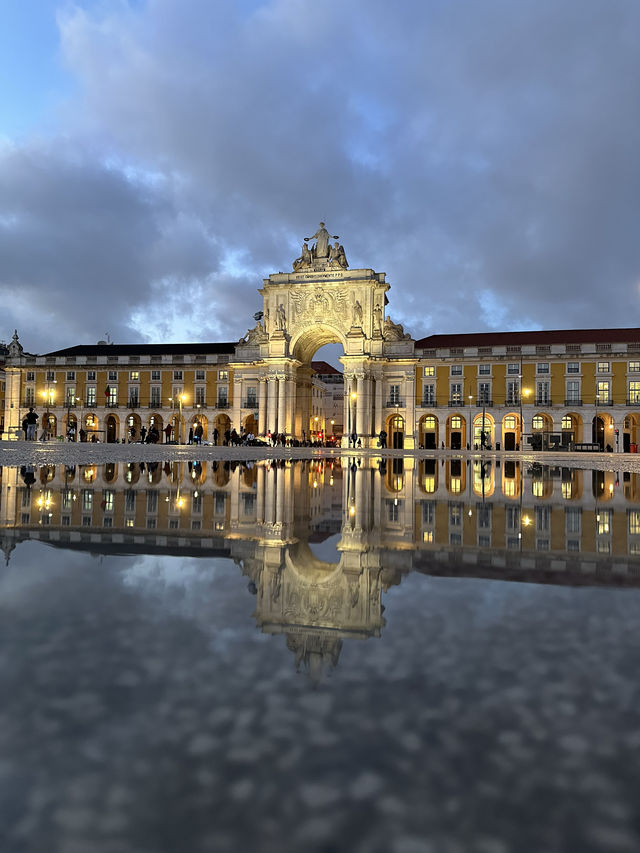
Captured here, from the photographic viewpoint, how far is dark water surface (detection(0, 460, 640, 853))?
0.73m

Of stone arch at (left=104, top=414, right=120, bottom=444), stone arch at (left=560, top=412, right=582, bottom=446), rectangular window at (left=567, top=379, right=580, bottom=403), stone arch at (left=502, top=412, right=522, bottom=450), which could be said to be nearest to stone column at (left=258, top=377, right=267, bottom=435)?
stone arch at (left=104, top=414, right=120, bottom=444)

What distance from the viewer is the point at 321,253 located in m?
50.2

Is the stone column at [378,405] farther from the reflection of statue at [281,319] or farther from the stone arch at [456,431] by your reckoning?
the reflection of statue at [281,319]

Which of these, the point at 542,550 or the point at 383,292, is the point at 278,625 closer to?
the point at 542,550

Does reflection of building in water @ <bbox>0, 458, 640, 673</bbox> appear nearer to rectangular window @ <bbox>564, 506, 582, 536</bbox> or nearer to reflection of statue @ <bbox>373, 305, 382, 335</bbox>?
rectangular window @ <bbox>564, 506, 582, 536</bbox>

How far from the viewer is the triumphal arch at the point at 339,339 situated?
47438mm

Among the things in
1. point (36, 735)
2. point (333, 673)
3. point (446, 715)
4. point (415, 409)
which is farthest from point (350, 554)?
point (415, 409)

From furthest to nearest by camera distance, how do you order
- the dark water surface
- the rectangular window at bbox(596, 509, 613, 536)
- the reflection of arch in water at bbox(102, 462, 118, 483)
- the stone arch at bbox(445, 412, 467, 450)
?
the stone arch at bbox(445, 412, 467, 450) → the reflection of arch in water at bbox(102, 462, 118, 483) → the rectangular window at bbox(596, 509, 613, 536) → the dark water surface

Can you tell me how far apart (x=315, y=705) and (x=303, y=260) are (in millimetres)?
51214

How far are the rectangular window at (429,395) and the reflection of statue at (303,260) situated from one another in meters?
14.6

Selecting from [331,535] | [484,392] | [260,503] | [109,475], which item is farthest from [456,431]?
[331,535]

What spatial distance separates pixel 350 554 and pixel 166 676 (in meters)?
1.57

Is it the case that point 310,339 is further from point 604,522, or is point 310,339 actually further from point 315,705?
point 315,705

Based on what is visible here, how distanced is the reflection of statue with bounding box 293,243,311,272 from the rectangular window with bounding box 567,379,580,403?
23988 millimetres
